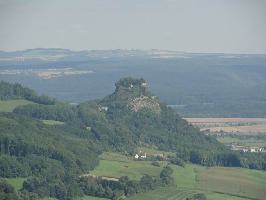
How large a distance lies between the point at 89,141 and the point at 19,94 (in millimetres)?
20990

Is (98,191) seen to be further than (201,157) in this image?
No

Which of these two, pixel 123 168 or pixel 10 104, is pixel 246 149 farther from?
pixel 10 104

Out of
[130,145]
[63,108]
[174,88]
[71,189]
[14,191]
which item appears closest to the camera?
[14,191]

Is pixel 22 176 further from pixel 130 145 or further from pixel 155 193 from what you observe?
pixel 130 145

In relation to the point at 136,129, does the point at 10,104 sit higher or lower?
higher

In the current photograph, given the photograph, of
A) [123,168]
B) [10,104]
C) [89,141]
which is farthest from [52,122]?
[123,168]

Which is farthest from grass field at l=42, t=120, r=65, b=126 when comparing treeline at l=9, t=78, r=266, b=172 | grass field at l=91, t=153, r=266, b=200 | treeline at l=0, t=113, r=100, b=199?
grass field at l=91, t=153, r=266, b=200

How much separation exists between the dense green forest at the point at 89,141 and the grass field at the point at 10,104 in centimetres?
120

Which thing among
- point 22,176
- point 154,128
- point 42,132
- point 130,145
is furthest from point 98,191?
point 154,128

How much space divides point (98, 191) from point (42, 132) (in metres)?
17.3

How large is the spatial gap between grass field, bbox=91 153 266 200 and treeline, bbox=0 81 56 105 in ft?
72.0

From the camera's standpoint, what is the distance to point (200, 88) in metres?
187

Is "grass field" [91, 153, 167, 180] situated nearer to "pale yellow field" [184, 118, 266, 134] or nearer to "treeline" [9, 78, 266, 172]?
"treeline" [9, 78, 266, 172]

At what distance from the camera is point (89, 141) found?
76.8 meters
